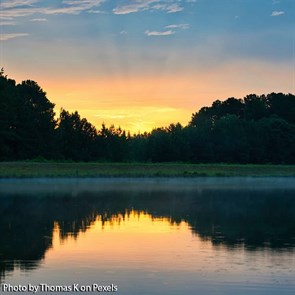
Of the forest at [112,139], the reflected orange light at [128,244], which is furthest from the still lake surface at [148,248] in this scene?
the forest at [112,139]

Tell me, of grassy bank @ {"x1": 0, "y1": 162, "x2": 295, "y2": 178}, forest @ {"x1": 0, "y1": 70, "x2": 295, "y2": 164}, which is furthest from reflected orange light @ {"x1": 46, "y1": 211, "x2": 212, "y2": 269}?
forest @ {"x1": 0, "y1": 70, "x2": 295, "y2": 164}

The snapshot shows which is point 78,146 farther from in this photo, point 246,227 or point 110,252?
point 110,252

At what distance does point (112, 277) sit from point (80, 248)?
4.46m

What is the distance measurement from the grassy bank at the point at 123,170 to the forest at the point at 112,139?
33.8 feet

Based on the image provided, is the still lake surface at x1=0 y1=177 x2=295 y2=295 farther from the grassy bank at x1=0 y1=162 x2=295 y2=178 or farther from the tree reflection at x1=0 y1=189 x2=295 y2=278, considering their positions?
the grassy bank at x1=0 y1=162 x2=295 y2=178

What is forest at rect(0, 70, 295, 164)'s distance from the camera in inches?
3246

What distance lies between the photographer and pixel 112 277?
14391 millimetres

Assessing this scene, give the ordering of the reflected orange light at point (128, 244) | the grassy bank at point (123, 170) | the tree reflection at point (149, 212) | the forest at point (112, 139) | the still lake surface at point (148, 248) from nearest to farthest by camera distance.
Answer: the still lake surface at point (148, 248)
the reflected orange light at point (128, 244)
the tree reflection at point (149, 212)
the grassy bank at point (123, 170)
the forest at point (112, 139)

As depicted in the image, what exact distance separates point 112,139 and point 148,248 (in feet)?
235

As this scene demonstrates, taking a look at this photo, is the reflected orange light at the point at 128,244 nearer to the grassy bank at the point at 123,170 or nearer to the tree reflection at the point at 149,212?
the tree reflection at the point at 149,212

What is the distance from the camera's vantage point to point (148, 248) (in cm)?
1905

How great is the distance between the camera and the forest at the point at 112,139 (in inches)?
3246

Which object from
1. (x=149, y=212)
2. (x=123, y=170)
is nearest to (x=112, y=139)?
(x=123, y=170)

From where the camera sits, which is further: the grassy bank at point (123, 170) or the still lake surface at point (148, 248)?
the grassy bank at point (123, 170)
